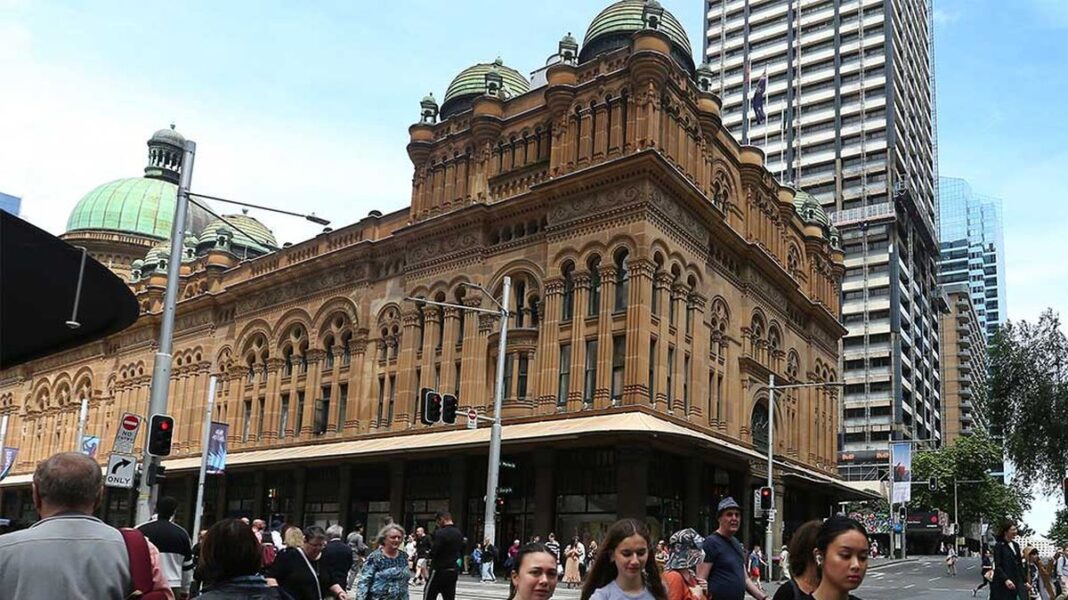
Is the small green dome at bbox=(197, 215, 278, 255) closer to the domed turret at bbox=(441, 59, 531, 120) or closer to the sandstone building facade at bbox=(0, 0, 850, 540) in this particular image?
the sandstone building facade at bbox=(0, 0, 850, 540)

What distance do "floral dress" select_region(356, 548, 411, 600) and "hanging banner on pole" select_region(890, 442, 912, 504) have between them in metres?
52.5

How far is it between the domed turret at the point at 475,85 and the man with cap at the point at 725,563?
39.3 m

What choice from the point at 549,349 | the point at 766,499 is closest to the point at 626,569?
the point at 766,499

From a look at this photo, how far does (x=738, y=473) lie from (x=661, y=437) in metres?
10.2

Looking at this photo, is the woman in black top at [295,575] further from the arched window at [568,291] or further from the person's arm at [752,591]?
the arched window at [568,291]

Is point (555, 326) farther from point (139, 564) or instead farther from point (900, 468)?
point (139, 564)

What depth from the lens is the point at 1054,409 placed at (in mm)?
44969

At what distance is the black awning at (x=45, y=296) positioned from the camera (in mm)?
5512

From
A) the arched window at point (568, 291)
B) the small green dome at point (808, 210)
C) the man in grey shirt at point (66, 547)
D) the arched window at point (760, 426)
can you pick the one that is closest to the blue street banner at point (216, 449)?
the arched window at point (568, 291)

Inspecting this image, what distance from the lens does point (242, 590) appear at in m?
5.25

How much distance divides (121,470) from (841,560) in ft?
47.5

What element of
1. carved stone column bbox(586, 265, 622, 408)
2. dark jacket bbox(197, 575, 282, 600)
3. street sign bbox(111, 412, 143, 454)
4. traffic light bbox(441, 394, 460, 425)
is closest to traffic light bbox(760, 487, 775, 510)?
carved stone column bbox(586, 265, 622, 408)

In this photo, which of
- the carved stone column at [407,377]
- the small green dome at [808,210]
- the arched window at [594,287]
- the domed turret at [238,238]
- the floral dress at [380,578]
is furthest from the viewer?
the domed turret at [238,238]

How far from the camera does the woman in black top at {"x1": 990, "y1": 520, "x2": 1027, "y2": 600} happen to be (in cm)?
1348
